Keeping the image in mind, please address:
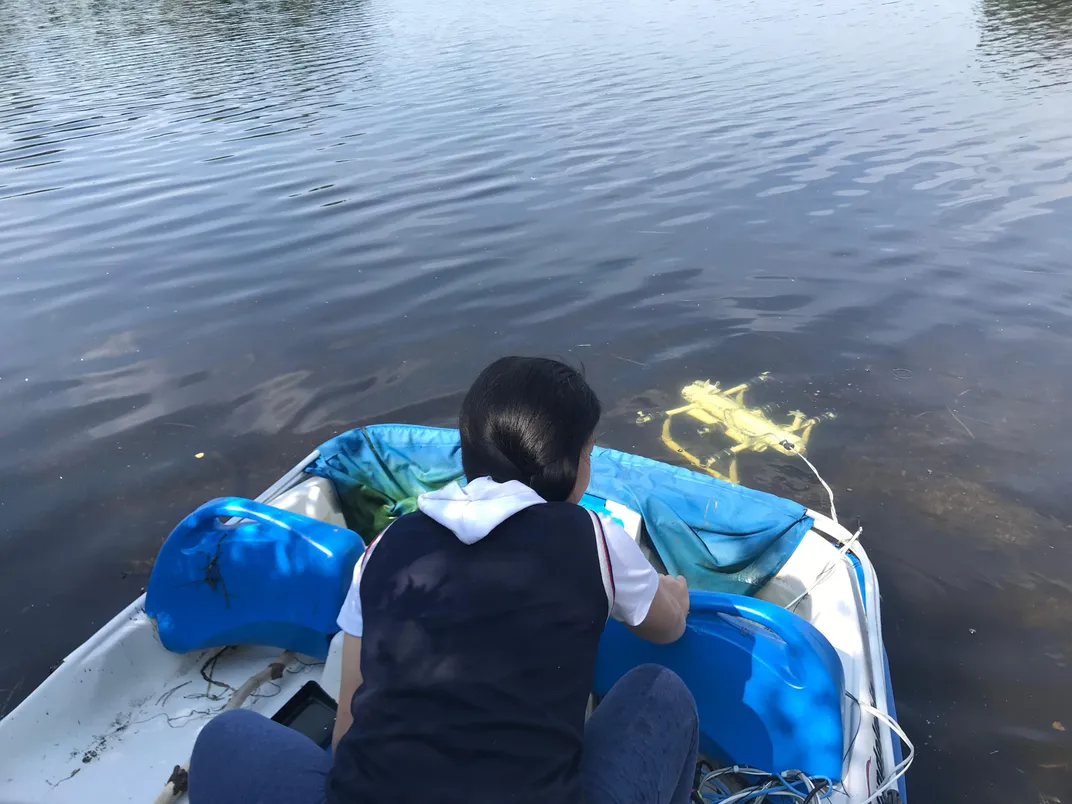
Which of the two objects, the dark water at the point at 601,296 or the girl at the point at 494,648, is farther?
the dark water at the point at 601,296

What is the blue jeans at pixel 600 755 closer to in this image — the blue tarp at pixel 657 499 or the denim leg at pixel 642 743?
the denim leg at pixel 642 743

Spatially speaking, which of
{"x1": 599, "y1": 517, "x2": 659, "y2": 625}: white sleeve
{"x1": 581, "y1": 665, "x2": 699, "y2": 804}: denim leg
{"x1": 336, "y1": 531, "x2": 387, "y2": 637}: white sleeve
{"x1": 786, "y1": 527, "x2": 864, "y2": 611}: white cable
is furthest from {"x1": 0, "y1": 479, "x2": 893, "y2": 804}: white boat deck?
{"x1": 336, "y1": 531, "x2": 387, "y2": 637}: white sleeve

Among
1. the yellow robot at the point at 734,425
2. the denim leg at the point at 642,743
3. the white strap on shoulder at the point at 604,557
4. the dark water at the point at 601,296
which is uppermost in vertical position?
the white strap on shoulder at the point at 604,557

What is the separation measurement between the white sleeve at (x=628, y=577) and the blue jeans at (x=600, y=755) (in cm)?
24

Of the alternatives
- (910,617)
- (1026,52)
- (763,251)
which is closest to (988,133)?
(763,251)

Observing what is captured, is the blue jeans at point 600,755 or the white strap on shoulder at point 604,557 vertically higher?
the white strap on shoulder at point 604,557

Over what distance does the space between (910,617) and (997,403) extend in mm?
2572

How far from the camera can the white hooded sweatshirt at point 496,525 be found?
166cm

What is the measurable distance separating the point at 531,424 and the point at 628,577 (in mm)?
433

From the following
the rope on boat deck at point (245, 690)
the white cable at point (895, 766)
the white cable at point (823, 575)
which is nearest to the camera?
the white cable at point (895, 766)

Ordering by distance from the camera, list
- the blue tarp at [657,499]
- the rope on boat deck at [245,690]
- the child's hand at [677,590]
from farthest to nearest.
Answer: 1. the blue tarp at [657,499]
2. the rope on boat deck at [245,690]
3. the child's hand at [677,590]

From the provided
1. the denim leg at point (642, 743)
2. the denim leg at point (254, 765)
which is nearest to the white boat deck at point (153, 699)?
the denim leg at point (642, 743)

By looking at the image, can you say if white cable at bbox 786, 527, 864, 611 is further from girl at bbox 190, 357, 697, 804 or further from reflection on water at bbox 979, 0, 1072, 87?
reflection on water at bbox 979, 0, 1072, 87

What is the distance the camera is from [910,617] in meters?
4.13
